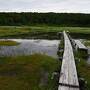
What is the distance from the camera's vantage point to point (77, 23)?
250 ft

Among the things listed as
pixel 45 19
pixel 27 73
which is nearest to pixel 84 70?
pixel 27 73

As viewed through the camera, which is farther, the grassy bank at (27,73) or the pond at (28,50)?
the pond at (28,50)

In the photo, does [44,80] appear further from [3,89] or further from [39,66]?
[39,66]

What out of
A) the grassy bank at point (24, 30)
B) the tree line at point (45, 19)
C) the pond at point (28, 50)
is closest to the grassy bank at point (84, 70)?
the pond at point (28, 50)

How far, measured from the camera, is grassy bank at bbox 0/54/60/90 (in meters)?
11.5

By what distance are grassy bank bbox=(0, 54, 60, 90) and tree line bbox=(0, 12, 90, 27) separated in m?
55.9

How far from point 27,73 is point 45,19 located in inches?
2529

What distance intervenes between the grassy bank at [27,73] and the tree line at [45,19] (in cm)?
5586

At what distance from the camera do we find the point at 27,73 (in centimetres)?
1405

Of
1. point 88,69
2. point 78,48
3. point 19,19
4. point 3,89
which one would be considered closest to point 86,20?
point 19,19

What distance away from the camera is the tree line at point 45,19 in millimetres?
74312

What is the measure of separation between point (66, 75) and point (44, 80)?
2508mm

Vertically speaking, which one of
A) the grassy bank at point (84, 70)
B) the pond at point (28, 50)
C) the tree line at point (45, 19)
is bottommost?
the tree line at point (45, 19)

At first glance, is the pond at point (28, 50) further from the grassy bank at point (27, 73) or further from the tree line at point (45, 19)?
the tree line at point (45, 19)
